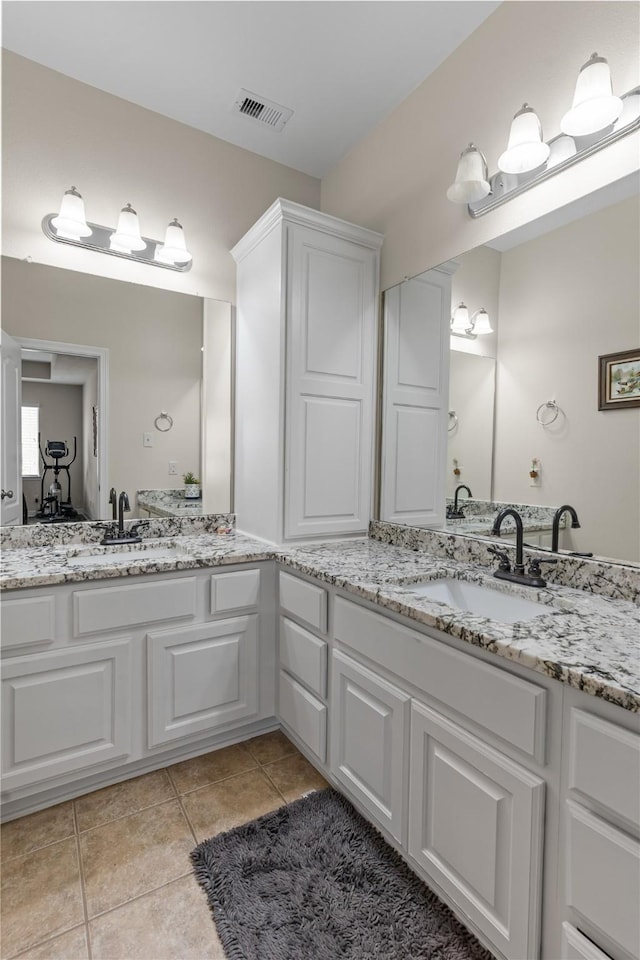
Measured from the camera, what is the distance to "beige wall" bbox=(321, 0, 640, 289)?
4.61 ft

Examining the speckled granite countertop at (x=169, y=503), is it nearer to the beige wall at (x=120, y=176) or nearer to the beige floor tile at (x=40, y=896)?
the beige wall at (x=120, y=176)

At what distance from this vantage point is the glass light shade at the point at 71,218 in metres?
1.94

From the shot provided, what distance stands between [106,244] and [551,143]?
1849 millimetres

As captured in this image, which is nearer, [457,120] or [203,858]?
[203,858]

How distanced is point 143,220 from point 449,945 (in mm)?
→ 2905

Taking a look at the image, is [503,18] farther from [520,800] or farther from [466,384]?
[520,800]

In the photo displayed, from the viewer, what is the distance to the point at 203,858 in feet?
4.72

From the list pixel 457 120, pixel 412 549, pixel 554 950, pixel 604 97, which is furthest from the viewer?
pixel 412 549

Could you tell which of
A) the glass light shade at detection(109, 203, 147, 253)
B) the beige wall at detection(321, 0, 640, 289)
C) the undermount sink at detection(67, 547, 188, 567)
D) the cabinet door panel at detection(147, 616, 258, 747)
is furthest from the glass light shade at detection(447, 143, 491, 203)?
the cabinet door panel at detection(147, 616, 258, 747)

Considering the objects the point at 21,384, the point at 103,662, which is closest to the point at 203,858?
the point at 103,662

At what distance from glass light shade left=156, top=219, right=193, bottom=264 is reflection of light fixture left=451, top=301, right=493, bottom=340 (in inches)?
51.9

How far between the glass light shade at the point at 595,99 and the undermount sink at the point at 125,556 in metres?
1.99

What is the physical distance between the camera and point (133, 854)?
147 centimetres

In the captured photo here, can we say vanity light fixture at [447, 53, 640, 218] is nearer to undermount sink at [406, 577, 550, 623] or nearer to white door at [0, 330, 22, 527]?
undermount sink at [406, 577, 550, 623]
